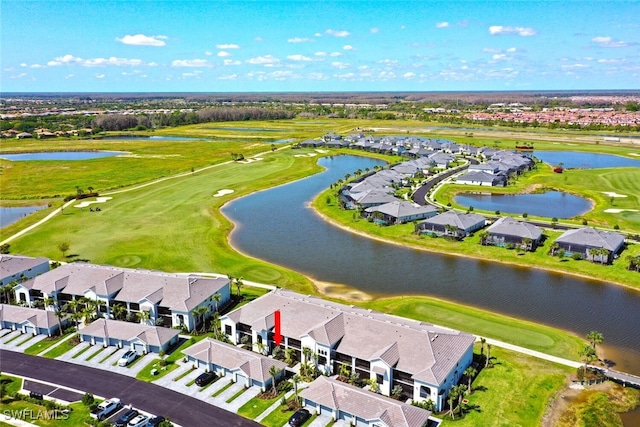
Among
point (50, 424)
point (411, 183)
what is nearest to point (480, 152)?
point (411, 183)

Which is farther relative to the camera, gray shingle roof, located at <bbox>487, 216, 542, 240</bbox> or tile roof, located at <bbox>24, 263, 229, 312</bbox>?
gray shingle roof, located at <bbox>487, 216, 542, 240</bbox>

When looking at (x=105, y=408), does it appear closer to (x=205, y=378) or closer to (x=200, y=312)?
(x=205, y=378)

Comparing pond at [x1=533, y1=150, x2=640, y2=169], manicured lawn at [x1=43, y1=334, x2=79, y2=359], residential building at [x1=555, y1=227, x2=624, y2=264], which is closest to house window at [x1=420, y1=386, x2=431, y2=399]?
manicured lawn at [x1=43, y1=334, x2=79, y2=359]

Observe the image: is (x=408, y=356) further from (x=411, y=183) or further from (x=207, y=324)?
(x=411, y=183)

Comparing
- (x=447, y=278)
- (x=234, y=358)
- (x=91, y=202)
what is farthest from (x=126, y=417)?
(x=91, y=202)

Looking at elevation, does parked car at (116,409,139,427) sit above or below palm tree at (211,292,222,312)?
below

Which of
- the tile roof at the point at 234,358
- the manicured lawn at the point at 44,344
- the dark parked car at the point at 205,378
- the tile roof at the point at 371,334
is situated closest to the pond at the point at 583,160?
the tile roof at the point at 371,334

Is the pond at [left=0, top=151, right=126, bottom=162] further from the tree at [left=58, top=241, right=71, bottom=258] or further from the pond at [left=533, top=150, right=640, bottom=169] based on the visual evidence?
the pond at [left=533, top=150, right=640, bottom=169]
